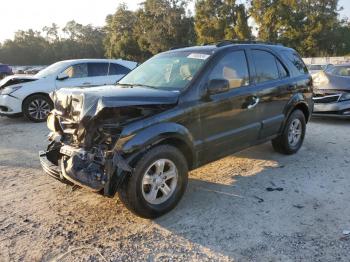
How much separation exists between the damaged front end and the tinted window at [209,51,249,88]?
96 centimetres

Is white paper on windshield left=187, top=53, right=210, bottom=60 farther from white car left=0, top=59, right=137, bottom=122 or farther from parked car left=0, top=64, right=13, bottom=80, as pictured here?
parked car left=0, top=64, right=13, bottom=80

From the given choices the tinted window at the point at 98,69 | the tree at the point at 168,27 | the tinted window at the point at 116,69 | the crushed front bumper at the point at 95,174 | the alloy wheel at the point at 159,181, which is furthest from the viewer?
the tree at the point at 168,27

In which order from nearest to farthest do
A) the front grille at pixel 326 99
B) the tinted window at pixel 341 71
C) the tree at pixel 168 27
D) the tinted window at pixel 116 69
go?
1. the front grille at pixel 326 99
2. the tinted window at pixel 341 71
3. the tinted window at pixel 116 69
4. the tree at pixel 168 27

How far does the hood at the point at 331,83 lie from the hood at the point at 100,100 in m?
6.33

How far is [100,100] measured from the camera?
12.3 ft

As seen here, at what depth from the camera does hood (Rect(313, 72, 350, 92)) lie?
30.2 feet

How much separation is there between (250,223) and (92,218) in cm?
172

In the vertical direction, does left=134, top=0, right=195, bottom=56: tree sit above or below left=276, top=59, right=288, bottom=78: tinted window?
above

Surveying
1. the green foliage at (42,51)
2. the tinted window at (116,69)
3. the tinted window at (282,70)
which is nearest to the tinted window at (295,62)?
the tinted window at (282,70)

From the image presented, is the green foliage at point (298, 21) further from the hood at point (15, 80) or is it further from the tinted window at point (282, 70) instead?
the tinted window at point (282, 70)

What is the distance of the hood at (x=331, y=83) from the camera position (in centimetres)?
920

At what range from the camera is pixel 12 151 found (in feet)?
22.7

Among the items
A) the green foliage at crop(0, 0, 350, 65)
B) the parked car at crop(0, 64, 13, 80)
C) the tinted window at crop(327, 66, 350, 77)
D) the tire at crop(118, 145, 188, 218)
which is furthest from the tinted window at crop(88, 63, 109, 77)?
the green foliage at crop(0, 0, 350, 65)

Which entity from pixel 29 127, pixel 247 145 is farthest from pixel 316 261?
pixel 29 127
